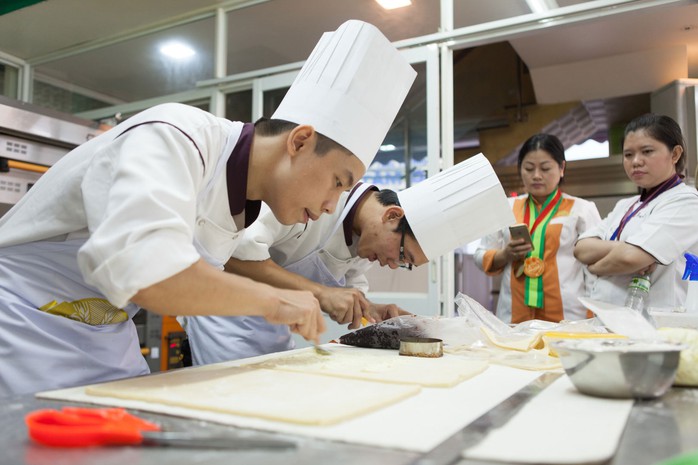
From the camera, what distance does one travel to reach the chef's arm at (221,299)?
0.86 m

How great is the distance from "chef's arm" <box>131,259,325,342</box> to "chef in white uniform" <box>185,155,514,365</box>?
0.61 metres

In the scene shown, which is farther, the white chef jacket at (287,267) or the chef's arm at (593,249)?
the chef's arm at (593,249)

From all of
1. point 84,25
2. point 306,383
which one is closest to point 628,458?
point 306,383

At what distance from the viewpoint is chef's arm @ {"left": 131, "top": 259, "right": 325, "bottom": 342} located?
86cm

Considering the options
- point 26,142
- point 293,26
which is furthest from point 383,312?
point 293,26

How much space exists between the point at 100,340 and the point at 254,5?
3.39 m

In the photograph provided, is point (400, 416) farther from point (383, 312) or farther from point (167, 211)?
point (383, 312)

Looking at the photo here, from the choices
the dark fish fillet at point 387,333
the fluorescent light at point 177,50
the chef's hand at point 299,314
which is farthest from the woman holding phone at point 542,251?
the fluorescent light at point 177,50

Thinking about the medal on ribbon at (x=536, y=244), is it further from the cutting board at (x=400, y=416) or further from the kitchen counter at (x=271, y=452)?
the kitchen counter at (x=271, y=452)

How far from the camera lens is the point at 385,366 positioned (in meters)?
1.12

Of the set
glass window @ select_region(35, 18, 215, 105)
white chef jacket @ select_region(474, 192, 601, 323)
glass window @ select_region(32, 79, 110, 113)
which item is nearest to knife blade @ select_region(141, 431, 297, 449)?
white chef jacket @ select_region(474, 192, 601, 323)

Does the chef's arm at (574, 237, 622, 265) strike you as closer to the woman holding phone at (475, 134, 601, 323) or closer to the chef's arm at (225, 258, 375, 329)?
the woman holding phone at (475, 134, 601, 323)

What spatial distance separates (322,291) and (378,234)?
0.34m

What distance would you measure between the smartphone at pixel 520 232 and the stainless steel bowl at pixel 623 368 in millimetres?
1602
